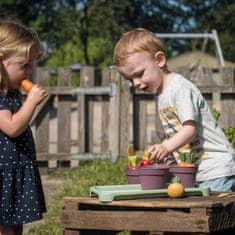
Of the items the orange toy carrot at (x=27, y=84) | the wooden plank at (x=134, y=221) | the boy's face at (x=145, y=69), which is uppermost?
the boy's face at (x=145, y=69)

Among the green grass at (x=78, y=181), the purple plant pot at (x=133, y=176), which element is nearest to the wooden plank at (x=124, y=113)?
the green grass at (x=78, y=181)

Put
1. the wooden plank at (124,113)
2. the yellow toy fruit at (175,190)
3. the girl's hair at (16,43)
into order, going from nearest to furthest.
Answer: the yellow toy fruit at (175,190), the girl's hair at (16,43), the wooden plank at (124,113)

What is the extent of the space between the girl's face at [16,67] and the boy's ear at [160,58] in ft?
2.35

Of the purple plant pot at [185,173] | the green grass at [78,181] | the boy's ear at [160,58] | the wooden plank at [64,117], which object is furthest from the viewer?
the wooden plank at [64,117]

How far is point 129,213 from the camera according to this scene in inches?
137

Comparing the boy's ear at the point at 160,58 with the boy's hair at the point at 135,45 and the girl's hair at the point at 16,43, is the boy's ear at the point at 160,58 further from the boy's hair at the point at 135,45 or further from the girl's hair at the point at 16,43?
the girl's hair at the point at 16,43

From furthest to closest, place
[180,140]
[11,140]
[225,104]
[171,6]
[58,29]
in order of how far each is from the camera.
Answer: [171,6] → [58,29] → [225,104] → [11,140] → [180,140]

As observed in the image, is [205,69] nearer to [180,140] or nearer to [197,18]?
[180,140]

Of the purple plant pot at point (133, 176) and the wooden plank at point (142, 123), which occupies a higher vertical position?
the wooden plank at point (142, 123)

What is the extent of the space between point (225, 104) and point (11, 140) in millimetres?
6292

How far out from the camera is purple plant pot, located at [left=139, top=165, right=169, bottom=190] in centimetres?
359

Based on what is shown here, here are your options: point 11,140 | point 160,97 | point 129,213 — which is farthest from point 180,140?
point 11,140

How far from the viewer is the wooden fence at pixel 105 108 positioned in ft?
33.2

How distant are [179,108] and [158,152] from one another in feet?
0.99
